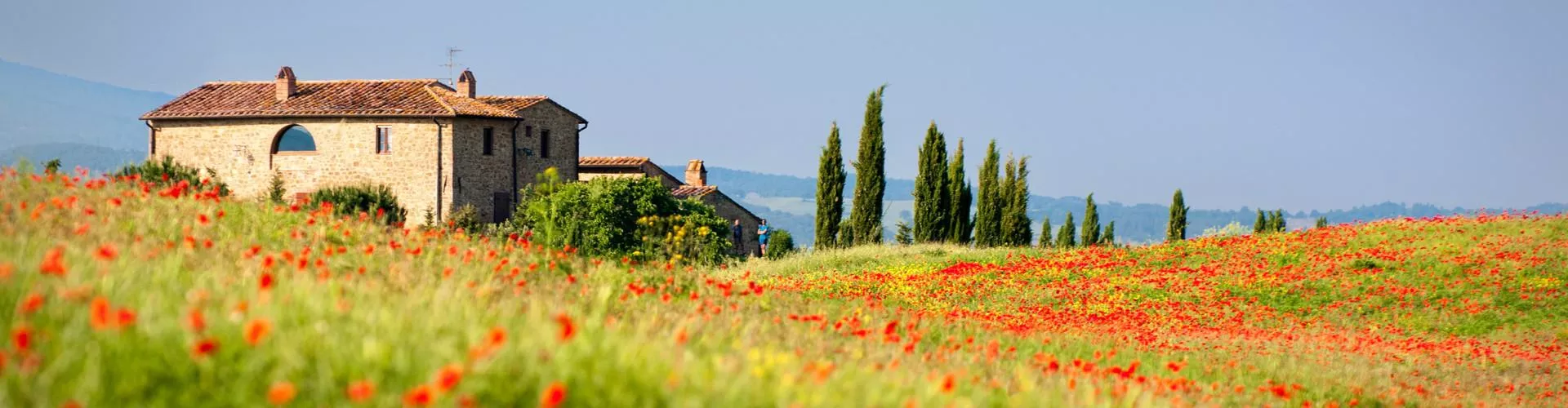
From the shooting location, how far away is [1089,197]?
66500mm

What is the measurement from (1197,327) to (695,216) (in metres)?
20.0

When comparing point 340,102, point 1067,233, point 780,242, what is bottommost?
point 780,242

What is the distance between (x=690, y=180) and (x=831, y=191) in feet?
53.5

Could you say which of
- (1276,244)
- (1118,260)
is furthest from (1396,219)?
(1118,260)

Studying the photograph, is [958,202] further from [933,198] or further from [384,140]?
[384,140]

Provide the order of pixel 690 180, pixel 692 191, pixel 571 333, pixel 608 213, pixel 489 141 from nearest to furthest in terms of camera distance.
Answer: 1. pixel 571 333
2. pixel 608 213
3. pixel 489 141
4. pixel 692 191
5. pixel 690 180

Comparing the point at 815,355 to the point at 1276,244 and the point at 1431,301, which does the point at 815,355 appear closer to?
the point at 1431,301

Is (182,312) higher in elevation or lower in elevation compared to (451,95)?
lower

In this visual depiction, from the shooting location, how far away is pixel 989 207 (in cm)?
5062

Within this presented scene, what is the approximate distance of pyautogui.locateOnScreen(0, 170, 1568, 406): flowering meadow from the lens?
5.59 metres

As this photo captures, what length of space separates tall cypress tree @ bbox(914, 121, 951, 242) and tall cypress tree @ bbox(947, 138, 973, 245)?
0.16 meters

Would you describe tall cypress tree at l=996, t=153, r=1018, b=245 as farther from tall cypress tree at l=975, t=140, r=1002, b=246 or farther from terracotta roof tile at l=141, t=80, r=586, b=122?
terracotta roof tile at l=141, t=80, r=586, b=122

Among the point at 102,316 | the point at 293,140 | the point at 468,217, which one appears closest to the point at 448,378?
the point at 102,316

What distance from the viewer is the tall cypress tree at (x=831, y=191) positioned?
149 feet
